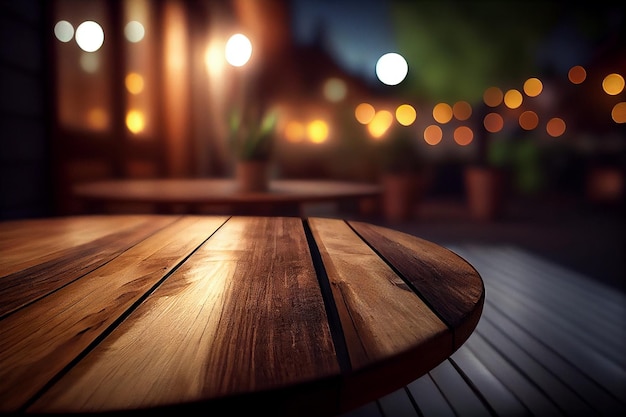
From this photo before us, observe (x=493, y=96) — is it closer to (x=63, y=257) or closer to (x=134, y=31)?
(x=134, y=31)

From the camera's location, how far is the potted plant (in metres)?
2.04

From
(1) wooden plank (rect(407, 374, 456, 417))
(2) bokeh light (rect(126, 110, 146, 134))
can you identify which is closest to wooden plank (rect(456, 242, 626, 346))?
(1) wooden plank (rect(407, 374, 456, 417))

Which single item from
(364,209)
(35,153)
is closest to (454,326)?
(35,153)

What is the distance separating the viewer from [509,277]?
115 inches

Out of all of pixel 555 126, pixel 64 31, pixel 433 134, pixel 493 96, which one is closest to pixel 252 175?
pixel 64 31

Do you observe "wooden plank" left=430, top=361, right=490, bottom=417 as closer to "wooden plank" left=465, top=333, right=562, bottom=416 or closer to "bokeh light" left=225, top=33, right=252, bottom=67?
"wooden plank" left=465, top=333, right=562, bottom=416

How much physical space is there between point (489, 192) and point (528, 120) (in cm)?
522

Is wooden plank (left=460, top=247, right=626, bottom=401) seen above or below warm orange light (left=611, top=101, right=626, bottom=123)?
below

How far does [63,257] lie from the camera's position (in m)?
0.83

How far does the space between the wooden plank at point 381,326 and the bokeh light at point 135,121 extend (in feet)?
12.1

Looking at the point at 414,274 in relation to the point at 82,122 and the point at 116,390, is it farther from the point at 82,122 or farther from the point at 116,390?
the point at 82,122

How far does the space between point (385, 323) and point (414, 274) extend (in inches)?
9.2

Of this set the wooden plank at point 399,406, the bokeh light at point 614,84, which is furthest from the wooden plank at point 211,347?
the bokeh light at point 614,84

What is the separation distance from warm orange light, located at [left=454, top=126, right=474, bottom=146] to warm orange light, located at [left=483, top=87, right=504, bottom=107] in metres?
6.29
